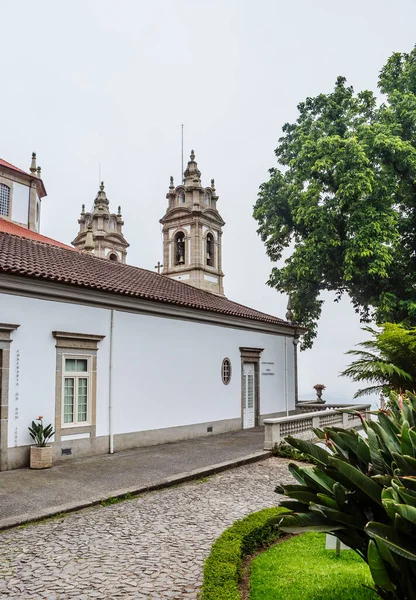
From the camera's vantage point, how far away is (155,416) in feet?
44.4

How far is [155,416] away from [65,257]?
17.6 feet

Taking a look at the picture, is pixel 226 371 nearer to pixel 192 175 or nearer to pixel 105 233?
pixel 192 175

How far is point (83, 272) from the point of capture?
13.4 metres

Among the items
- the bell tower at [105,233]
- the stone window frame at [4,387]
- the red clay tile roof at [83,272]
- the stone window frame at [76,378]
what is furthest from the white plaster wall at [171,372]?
the bell tower at [105,233]

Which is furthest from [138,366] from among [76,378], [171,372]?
[76,378]

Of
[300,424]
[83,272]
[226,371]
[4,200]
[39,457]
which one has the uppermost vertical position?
[4,200]

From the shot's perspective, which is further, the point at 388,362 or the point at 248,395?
the point at 248,395

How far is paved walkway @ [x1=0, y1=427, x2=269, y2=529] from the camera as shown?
7.26 metres

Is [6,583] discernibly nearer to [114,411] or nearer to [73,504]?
[73,504]

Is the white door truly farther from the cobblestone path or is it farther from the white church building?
the cobblestone path

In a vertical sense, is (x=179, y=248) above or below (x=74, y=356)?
above

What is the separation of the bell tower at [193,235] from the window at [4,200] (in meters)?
9.69

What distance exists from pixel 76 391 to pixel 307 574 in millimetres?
7719

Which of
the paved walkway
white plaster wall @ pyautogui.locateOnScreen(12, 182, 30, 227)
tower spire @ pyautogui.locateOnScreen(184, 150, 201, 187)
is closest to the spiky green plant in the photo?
the paved walkway
